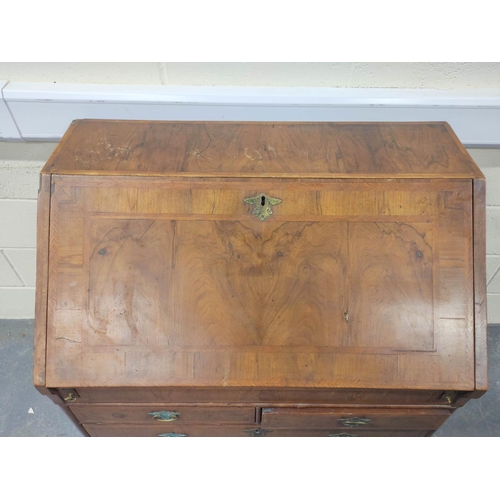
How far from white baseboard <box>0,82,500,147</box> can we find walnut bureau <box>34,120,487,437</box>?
0.26 meters

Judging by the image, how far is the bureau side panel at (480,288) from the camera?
1.12m

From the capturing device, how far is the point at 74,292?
1130 mm

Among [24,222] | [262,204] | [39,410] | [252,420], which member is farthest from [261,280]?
[39,410]

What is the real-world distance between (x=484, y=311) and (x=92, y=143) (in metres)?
1.15

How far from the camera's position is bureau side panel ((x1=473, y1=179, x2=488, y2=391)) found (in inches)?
43.9

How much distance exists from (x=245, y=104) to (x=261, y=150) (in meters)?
0.20

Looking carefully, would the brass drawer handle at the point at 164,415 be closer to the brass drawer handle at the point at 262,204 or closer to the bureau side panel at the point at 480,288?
the brass drawer handle at the point at 262,204

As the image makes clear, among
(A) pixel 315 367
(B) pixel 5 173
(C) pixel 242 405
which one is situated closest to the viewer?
(A) pixel 315 367

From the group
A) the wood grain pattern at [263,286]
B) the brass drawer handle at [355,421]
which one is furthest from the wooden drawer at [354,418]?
the wood grain pattern at [263,286]

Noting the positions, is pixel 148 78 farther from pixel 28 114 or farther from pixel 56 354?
pixel 56 354

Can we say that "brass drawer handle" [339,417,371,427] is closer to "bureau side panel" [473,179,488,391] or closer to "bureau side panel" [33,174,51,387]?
"bureau side panel" [473,179,488,391]

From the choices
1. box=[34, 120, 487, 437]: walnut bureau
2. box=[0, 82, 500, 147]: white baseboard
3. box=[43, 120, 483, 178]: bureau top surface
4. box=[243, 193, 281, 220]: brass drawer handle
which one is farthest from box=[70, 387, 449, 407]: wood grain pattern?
box=[0, 82, 500, 147]: white baseboard

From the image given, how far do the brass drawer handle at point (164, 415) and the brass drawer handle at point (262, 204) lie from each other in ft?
2.08

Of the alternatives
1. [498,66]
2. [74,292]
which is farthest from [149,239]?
[498,66]
